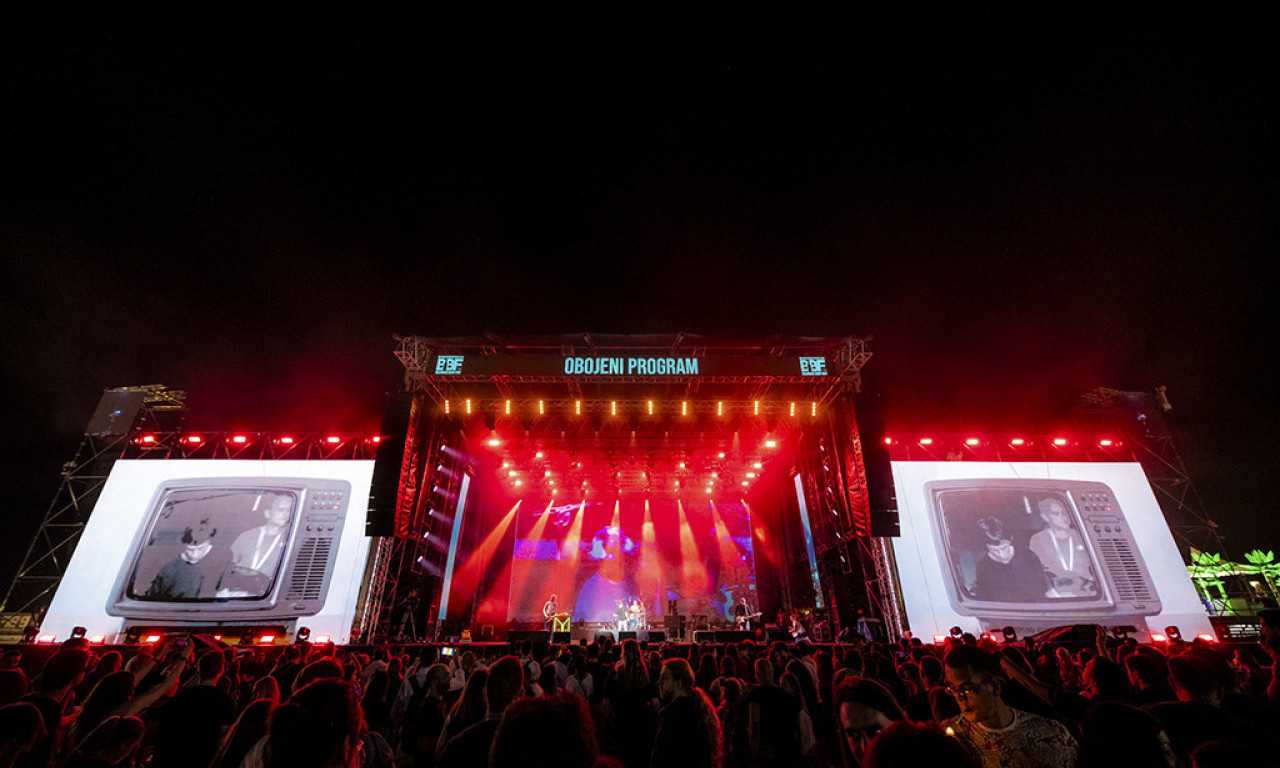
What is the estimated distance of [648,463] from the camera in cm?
2144

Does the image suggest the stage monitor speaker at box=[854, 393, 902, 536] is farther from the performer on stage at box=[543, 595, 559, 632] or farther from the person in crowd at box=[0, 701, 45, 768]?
the performer on stage at box=[543, 595, 559, 632]

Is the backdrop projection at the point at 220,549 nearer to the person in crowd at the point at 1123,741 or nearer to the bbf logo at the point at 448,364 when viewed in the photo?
the bbf logo at the point at 448,364

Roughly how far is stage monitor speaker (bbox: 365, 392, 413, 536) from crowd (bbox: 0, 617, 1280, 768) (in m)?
7.96

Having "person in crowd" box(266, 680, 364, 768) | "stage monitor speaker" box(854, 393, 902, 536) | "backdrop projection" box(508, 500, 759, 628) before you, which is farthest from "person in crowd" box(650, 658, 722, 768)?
"backdrop projection" box(508, 500, 759, 628)

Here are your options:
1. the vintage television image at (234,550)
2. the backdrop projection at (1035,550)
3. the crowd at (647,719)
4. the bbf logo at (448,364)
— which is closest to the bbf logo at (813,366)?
the backdrop projection at (1035,550)

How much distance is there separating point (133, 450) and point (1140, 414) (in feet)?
124

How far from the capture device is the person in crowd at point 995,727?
2.46 m

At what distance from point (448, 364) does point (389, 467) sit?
3.33m

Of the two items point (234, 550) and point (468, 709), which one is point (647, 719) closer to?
point (468, 709)

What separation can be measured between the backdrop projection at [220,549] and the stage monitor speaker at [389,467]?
3044 millimetres

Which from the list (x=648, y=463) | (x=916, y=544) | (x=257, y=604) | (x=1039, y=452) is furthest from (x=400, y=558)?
(x=1039, y=452)

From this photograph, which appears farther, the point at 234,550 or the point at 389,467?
the point at 234,550

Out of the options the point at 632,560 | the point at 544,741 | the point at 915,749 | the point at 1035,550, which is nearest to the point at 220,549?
the point at 632,560

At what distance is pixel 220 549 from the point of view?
1650 centimetres
